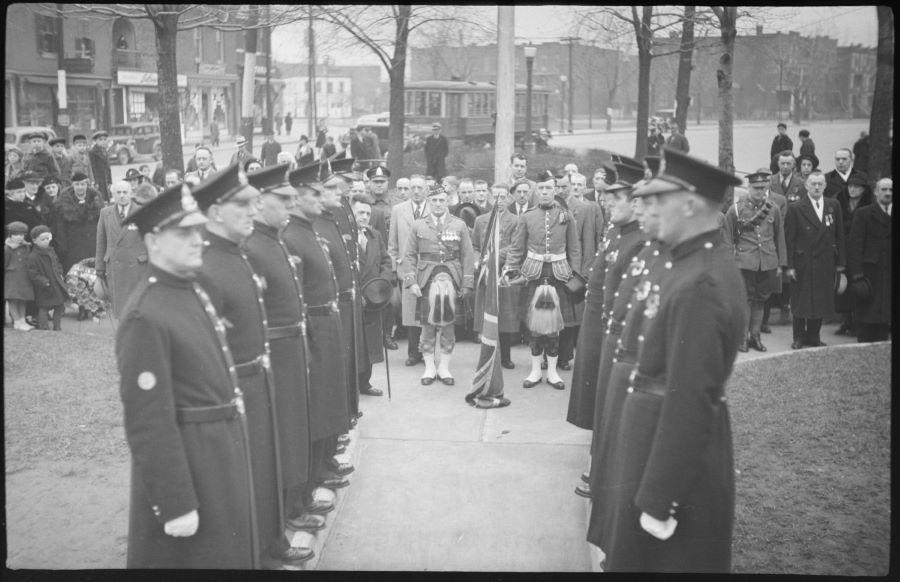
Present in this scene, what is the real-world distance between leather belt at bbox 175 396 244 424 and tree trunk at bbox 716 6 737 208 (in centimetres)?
628

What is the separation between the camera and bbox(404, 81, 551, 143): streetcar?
27359 mm

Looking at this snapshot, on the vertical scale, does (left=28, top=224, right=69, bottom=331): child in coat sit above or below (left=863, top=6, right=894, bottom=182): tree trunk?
→ below

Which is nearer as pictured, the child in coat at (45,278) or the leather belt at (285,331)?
the leather belt at (285,331)

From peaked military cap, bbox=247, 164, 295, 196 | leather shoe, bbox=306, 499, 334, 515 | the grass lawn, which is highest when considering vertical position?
peaked military cap, bbox=247, 164, 295, 196

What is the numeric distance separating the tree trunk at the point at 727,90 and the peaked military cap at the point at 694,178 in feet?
17.2

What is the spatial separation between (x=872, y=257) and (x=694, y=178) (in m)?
5.77

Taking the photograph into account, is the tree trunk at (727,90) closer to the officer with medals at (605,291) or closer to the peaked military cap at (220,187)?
the officer with medals at (605,291)

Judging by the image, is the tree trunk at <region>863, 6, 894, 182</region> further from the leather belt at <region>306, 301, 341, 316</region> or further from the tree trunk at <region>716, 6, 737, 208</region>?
the leather belt at <region>306, 301, 341, 316</region>

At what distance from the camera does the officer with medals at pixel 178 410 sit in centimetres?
330

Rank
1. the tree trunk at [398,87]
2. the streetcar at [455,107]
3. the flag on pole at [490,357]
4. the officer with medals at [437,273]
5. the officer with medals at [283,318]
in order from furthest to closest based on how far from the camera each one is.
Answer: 1. the streetcar at [455,107]
2. the tree trunk at [398,87]
3. the officer with medals at [437,273]
4. the flag on pole at [490,357]
5. the officer with medals at [283,318]

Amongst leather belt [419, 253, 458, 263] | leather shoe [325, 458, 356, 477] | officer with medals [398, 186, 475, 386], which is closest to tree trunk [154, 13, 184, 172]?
officer with medals [398, 186, 475, 386]

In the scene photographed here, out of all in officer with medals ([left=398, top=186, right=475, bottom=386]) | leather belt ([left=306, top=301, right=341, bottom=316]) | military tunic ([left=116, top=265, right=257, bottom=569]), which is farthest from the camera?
officer with medals ([left=398, top=186, right=475, bottom=386])

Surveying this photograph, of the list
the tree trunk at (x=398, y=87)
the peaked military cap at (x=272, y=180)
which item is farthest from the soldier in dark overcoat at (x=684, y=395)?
the tree trunk at (x=398, y=87)

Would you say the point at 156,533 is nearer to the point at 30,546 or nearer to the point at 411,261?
the point at 30,546
